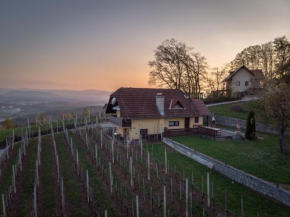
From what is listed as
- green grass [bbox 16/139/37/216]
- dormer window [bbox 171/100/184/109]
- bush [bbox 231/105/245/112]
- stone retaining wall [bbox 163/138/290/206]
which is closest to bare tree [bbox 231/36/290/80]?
bush [bbox 231/105/245/112]

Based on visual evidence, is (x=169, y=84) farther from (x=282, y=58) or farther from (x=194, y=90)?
(x=282, y=58)

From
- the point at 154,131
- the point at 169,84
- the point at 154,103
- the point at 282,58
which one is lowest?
the point at 154,131

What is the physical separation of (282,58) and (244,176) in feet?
110

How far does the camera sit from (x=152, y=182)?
11.5 metres

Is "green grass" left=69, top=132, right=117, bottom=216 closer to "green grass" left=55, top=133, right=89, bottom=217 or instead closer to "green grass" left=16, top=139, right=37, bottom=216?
"green grass" left=55, top=133, right=89, bottom=217

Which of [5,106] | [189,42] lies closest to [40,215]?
[189,42]

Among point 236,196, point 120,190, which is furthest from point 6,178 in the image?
point 236,196

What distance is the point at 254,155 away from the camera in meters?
14.5

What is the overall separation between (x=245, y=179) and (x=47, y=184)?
425 inches

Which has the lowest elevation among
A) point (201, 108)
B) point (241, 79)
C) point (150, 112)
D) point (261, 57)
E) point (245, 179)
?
point (245, 179)

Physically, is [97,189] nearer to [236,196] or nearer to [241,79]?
[236,196]

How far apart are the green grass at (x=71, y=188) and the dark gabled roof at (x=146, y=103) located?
7.43 m

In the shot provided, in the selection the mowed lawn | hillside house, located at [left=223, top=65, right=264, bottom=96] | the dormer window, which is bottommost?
the mowed lawn

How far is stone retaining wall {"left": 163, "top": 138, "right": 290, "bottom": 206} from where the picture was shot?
959 cm
